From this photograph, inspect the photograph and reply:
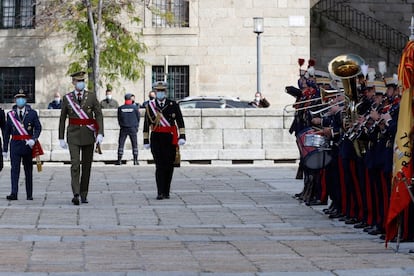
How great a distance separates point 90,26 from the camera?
37.5 m

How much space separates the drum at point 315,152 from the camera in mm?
16547

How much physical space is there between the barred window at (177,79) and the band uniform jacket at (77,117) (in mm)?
21974

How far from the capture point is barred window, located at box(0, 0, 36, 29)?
133 feet

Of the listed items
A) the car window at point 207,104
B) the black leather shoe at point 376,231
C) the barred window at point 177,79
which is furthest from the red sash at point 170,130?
the barred window at point 177,79

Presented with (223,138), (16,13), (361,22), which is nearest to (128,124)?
(223,138)

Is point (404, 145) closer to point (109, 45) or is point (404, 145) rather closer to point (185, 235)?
point (185, 235)

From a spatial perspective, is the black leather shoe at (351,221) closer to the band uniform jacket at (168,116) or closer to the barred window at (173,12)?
the band uniform jacket at (168,116)

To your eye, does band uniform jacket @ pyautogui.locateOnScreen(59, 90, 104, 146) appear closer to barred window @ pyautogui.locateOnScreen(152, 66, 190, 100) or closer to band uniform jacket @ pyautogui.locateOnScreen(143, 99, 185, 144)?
band uniform jacket @ pyautogui.locateOnScreen(143, 99, 185, 144)

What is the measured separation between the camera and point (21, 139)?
1898cm

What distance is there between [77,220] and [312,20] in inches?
1091

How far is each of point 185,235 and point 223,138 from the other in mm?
16392

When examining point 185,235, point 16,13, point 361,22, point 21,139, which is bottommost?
point 185,235

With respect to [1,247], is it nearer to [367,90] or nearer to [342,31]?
[367,90]

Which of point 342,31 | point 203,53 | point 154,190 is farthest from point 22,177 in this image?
point 342,31
